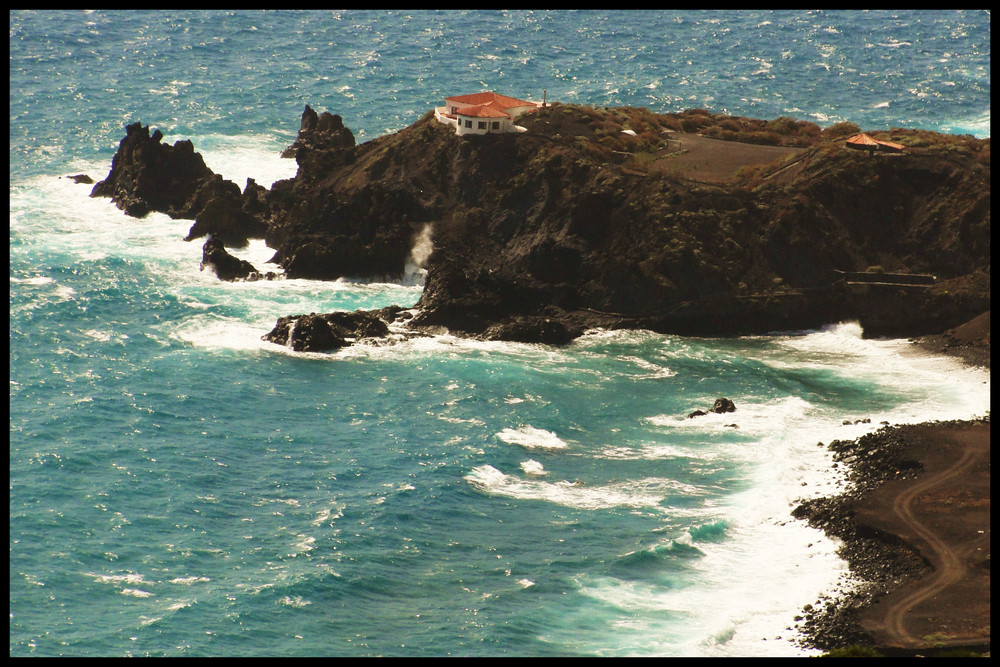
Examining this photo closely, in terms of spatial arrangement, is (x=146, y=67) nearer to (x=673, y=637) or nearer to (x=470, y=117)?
(x=470, y=117)

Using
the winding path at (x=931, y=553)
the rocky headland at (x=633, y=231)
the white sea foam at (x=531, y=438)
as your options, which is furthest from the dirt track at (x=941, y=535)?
the white sea foam at (x=531, y=438)

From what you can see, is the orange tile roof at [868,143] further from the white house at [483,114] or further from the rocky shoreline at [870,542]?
the rocky shoreline at [870,542]

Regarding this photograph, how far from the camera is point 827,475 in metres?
66.9

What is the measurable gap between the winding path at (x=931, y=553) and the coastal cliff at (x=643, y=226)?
22016 millimetres

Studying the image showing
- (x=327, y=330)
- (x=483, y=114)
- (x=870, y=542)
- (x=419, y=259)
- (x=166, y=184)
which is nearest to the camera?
(x=870, y=542)

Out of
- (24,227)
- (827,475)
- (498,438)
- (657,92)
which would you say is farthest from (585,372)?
(657,92)

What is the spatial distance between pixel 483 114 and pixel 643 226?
17430mm

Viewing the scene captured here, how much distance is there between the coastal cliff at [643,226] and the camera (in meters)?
88.6

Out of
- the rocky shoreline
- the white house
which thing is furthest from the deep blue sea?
the white house

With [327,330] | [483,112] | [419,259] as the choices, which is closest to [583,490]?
[327,330]

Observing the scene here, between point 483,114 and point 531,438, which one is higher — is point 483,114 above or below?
above

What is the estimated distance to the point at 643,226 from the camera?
9200 cm

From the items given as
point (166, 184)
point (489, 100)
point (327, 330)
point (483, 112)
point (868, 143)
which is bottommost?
point (327, 330)

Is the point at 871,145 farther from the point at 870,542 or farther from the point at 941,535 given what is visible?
the point at 870,542
